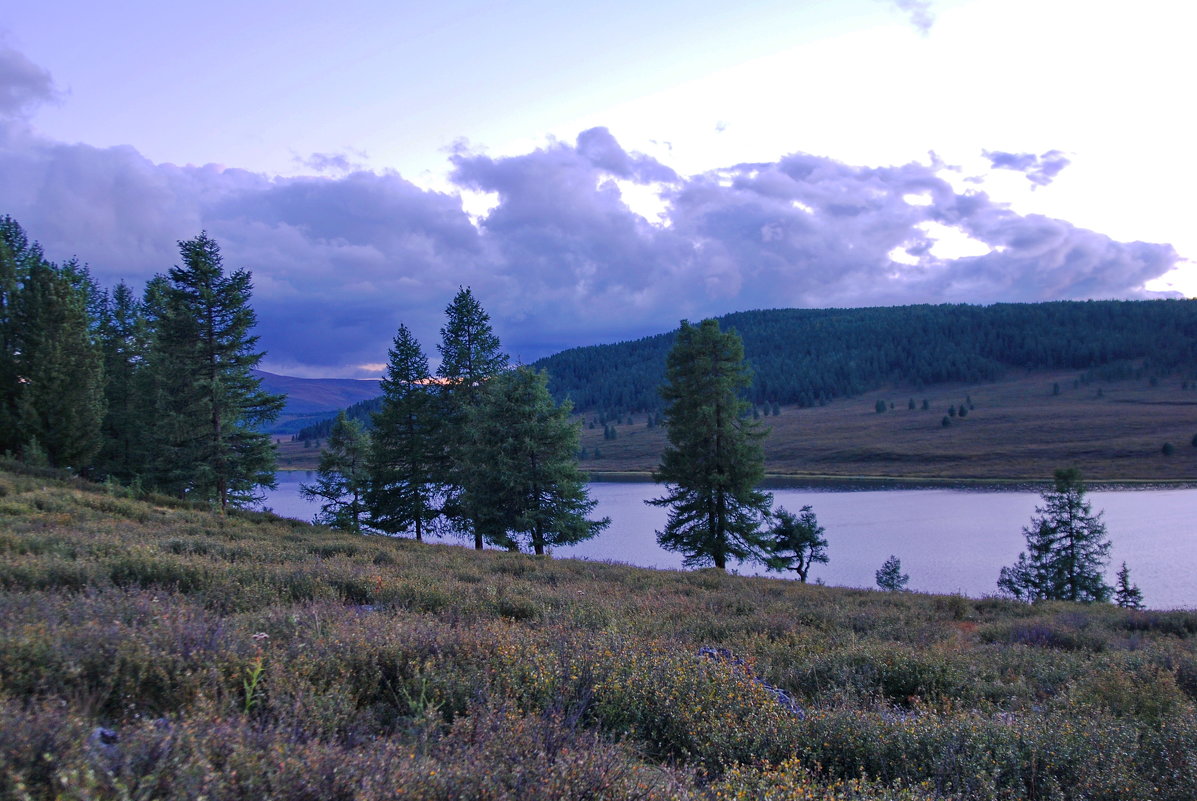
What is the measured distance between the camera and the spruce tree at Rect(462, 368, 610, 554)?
25.1m

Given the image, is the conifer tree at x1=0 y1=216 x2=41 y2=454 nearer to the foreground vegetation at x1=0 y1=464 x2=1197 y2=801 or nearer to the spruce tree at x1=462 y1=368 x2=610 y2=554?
the spruce tree at x1=462 y1=368 x2=610 y2=554

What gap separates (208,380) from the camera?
1036 inches

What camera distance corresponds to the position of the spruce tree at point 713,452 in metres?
26.2

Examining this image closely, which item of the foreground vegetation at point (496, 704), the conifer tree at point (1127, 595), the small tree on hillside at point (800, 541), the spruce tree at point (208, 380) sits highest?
the spruce tree at point (208, 380)

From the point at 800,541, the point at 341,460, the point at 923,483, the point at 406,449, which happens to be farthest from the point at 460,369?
the point at 923,483

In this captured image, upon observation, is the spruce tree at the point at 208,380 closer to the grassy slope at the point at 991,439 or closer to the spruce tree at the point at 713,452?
the spruce tree at the point at 713,452

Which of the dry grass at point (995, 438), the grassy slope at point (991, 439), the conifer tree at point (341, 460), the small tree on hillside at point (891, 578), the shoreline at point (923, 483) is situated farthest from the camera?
the grassy slope at point (991, 439)

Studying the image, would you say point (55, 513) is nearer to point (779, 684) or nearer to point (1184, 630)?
point (779, 684)

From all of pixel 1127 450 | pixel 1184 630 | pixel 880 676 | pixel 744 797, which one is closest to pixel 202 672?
pixel 744 797

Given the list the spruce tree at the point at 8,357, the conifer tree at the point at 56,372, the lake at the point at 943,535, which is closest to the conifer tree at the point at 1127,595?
the lake at the point at 943,535

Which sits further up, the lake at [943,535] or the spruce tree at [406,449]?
the spruce tree at [406,449]

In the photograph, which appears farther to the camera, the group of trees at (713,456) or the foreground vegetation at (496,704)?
the group of trees at (713,456)

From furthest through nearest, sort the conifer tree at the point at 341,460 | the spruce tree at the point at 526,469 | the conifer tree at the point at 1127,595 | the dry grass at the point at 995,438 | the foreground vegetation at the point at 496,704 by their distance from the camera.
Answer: the dry grass at the point at 995,438
the conifer tree at the point at 341,460
the conifer tree at the point at 1127,595
the spruce tree at the point at 526,469
the foreground vegetation at the point at 496,704

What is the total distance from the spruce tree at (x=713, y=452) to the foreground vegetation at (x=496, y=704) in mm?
17533
